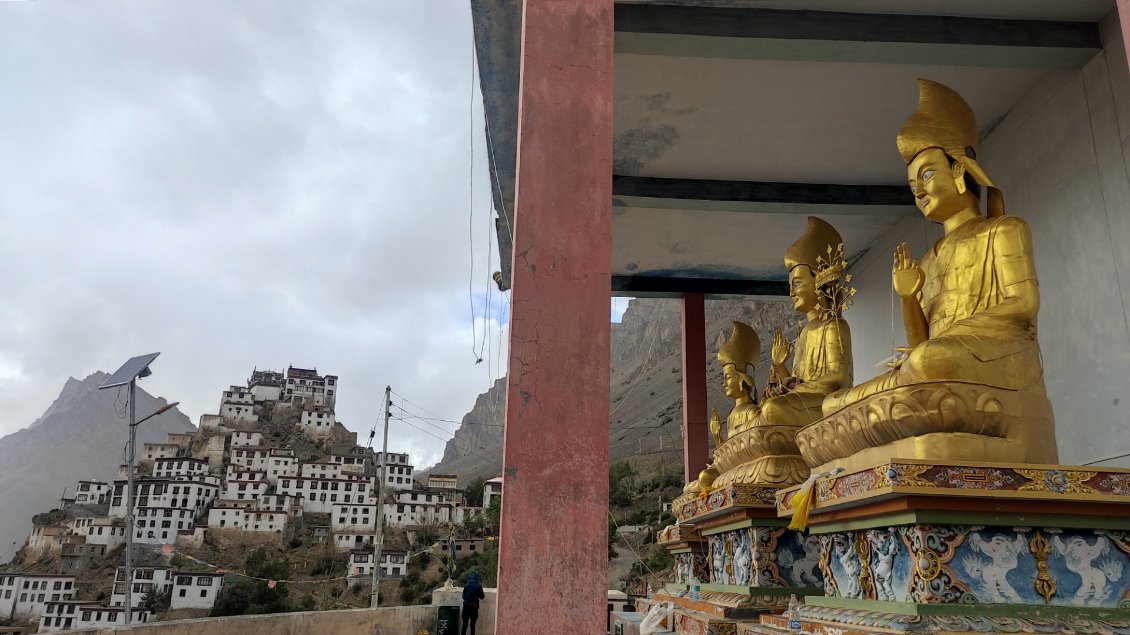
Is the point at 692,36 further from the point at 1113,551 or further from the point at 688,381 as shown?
the point at 688,381

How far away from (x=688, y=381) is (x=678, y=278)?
4.51 ft

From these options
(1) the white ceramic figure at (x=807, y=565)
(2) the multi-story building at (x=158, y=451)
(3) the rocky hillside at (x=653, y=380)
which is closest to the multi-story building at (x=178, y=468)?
(2) the multi-story building at (x=158, y=451)

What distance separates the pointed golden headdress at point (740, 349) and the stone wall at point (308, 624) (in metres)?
5.25

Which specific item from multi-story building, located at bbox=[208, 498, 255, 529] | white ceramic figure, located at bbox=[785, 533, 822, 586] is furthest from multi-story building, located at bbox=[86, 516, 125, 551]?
white ceramic figure, located at bbox=[785, 533, 822, 586]

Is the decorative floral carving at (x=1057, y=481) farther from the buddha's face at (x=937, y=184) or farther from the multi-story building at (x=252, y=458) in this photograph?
the multi-story building at (x=252, y=458)

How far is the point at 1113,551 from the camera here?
335 centimetres

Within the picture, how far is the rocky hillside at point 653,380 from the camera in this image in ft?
155

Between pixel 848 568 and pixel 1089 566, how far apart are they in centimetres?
101

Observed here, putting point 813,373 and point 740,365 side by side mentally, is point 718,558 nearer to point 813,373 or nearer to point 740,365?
point 813,373

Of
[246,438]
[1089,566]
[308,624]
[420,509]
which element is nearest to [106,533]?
[246,438]

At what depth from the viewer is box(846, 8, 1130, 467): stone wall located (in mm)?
5496

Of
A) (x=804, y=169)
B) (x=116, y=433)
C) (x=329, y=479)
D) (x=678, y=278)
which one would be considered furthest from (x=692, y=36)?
(x=116, y=433)

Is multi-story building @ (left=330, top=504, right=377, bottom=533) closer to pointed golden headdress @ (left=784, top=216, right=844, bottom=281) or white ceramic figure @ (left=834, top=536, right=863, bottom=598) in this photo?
pointed golden headdress @ (left=784, top=216, right=844, bottom=281)

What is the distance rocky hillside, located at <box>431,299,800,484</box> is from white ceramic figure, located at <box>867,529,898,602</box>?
870 inches
